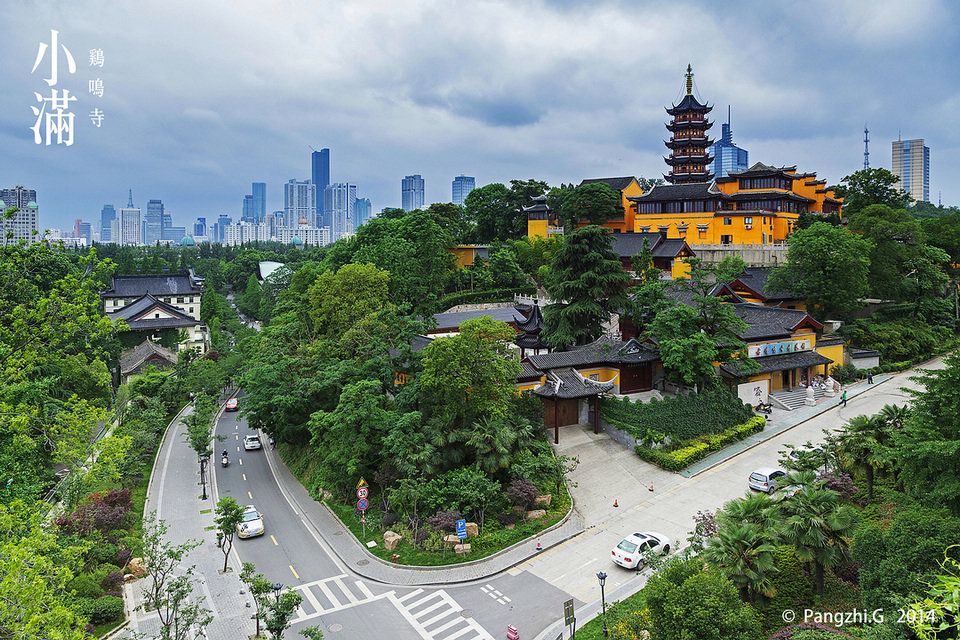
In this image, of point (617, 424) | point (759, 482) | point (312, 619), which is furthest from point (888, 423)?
point (312, 619)

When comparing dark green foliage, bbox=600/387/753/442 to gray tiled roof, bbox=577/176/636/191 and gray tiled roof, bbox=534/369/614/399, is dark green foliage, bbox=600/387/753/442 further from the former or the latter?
gray tiled roof, bbox=577/176/636/191

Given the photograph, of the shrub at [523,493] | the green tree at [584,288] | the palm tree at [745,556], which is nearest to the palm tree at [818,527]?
the palm tree at [745,556]

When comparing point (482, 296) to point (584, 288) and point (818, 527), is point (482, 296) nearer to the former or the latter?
point (584, 288)

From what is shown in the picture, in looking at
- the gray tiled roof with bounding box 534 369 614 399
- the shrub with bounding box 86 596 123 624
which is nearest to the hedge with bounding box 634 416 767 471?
the gray tiled roof with bounding box 534 369 614 399

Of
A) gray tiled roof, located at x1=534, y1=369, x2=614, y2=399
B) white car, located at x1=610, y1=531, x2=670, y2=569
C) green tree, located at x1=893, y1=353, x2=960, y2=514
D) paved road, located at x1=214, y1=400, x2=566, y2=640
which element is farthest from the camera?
gray tiled roof, located at x1=534, y1=369, x2=614, y2=399

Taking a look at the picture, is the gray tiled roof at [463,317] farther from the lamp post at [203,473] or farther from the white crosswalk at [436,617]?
the white crosswalk at [436,617]

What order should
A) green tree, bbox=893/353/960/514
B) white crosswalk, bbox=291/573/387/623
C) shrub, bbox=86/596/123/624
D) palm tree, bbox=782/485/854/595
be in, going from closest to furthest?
green tree, bbox=893/353/960/514, palm tree, bbox=782/485/854/595, shrub, bbox=86/596/123/624, white crosswalk, bbox=291/573/387/623
